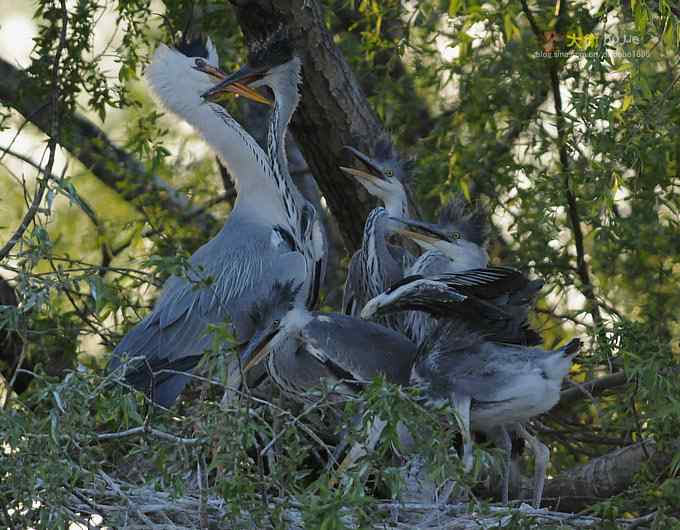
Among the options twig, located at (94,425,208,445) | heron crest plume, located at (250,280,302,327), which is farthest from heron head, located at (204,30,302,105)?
twig, located at (94,425,208,445)

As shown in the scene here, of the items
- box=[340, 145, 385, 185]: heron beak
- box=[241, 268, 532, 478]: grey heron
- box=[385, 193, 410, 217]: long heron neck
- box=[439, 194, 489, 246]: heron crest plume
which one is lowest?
box=[241, 268, 532, 478]: grey heron

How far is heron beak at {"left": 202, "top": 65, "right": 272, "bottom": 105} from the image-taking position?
4801 mm

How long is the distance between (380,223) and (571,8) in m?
1.12

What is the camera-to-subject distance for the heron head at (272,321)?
3.88 m

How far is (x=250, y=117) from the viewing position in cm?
598

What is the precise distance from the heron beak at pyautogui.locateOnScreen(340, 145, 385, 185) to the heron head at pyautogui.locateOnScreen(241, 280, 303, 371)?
0.69 metres

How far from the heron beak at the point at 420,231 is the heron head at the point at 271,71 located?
0.63m

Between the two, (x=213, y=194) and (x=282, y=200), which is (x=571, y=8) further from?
(x=213, y=194)

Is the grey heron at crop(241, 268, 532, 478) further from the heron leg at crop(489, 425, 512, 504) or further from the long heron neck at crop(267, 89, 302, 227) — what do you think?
the long heron neck at crop(267, 89, 302, 227)

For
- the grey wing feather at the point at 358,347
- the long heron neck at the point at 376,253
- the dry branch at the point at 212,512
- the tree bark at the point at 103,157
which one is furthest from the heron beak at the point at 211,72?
the dry branch at the point at 212,512

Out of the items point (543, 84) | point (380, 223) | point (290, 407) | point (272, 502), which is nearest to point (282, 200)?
point (380, 223)

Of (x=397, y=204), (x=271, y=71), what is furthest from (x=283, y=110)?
(x=397, y=204)

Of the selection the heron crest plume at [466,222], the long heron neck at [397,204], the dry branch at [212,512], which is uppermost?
the long heron neck at [397,204]

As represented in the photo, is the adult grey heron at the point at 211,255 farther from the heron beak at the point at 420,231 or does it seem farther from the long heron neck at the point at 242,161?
the heron beak at the point at 420,231
